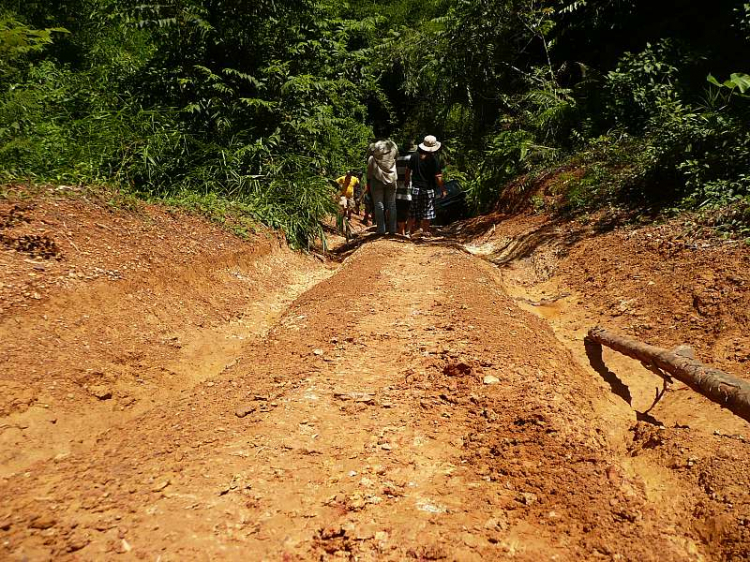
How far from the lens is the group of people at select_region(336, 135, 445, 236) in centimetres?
939

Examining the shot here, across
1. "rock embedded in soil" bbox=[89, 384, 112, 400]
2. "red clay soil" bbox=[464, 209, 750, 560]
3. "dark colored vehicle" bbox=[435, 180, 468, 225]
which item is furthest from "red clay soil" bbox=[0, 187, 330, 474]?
"dark colored vehicle" bbox=[435, 180, 468, 225]

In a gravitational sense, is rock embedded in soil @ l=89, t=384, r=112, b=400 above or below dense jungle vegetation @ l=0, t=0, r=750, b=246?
below

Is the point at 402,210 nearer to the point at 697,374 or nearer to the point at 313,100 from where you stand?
the point at 313,100

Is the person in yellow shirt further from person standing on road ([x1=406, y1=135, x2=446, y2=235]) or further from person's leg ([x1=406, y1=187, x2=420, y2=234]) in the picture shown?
person standing on road ([x1=406, y1=135, x2=446, y2=235])

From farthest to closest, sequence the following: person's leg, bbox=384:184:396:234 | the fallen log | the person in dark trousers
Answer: the person in dark trousers < person's leg, bbox=384:184:396:234 < the fallen log

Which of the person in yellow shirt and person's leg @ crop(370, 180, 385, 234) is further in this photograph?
the person in yellow shirt

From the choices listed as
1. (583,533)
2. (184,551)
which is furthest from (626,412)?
(184,551)

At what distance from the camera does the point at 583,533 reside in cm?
209

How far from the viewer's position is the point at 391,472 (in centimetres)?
247

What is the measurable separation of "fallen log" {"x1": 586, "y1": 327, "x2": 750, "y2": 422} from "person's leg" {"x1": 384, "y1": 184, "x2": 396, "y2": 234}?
246 inches

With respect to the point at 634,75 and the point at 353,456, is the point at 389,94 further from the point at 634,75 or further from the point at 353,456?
the point at 353,456

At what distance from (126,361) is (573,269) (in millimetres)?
5502

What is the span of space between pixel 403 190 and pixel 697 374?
7.43m

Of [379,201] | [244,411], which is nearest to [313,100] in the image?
[379,201]
